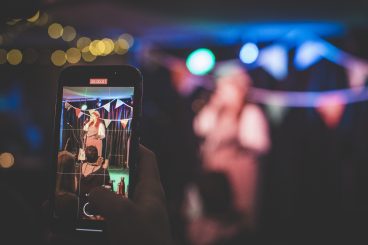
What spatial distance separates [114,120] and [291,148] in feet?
9.67

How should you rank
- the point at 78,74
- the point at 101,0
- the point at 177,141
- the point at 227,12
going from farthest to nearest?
the point at 177,141
the point at 227,12
the point at 101,0
the point at 78,74

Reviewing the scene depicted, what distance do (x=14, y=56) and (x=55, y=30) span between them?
1.06 m

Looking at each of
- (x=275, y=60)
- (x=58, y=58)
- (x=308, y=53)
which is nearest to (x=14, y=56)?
(x=58, y=58)

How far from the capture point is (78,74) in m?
0.92

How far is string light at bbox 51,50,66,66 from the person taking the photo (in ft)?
14.2

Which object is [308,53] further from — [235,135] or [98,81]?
[98,81]

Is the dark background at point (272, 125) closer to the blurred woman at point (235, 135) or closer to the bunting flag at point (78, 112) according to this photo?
the blurred woman at point (235, 135)

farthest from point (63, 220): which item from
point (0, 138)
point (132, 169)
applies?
point (0, 138)

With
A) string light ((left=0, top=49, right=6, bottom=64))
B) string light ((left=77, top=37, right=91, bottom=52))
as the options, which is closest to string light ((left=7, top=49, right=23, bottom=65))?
string light ((left=0, top=49, right=6, bottom=64))

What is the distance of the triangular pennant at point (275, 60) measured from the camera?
11.9 feet

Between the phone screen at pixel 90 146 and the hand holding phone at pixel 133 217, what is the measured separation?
174mm

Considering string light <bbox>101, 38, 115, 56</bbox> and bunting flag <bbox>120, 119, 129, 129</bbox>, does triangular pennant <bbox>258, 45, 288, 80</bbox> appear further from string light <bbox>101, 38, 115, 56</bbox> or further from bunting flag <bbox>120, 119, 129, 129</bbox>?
bunting flag <bbox>120, 119, 129, 129</bbox>

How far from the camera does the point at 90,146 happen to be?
873 mm

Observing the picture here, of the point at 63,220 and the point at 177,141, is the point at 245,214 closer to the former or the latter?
the point at 177,141
